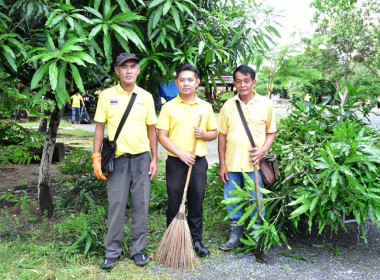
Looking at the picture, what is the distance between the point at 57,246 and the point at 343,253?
2.83 m

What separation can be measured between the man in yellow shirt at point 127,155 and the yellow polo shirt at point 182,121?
5.6 inches

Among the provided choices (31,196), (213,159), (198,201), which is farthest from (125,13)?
(213,159)

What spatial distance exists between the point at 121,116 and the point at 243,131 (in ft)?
3.82

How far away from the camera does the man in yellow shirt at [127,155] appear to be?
3494 mm

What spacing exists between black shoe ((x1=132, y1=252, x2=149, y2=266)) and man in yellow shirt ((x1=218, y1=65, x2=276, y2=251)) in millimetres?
815

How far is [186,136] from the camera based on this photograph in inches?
146

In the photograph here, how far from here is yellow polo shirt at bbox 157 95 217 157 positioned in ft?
12.2

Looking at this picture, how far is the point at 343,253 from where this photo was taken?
4.02 m

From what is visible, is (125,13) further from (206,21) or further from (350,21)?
(350,21)

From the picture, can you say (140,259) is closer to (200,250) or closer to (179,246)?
(179,246)

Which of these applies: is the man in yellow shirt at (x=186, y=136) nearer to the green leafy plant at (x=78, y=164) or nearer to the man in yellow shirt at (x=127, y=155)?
the man in yellow shirt at (x=127, y=155)

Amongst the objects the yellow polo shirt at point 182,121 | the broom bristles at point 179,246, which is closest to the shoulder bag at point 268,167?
the yellow polo shirt at point 182,121

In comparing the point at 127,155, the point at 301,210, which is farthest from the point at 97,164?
the point at 301,210

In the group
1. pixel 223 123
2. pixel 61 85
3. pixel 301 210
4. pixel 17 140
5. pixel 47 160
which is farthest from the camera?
pixel 17 140
